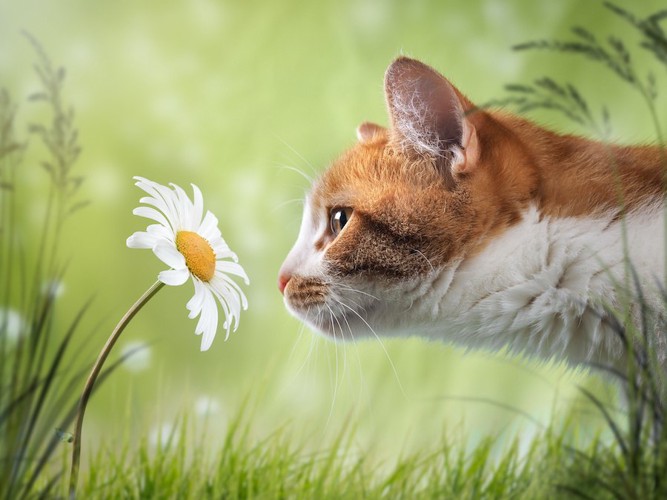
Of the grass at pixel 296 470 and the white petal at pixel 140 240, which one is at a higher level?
the white petal at pixel 140 240

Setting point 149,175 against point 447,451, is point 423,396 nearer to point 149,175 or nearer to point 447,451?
point 447,451

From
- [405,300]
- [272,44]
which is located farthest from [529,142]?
[272,44]

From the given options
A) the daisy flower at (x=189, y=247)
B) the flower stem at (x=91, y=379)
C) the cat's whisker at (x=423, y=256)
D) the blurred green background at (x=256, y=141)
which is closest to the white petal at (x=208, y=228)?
the daisy flower at (x=189, y=247)

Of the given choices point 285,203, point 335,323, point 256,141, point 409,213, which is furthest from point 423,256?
point 256,141

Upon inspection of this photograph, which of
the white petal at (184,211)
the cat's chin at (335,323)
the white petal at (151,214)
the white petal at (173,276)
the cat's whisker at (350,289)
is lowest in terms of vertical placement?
the white petal at (173,276)

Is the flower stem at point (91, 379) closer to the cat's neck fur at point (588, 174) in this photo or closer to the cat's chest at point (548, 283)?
the cat's chest at point (548, 283)

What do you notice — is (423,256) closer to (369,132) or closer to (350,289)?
(350,289)
